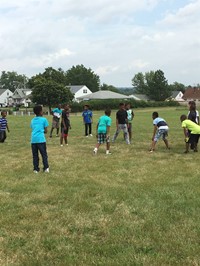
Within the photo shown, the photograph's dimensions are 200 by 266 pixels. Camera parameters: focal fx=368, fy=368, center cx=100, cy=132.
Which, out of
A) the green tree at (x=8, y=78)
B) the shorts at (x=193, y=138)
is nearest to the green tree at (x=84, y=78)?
the green tree at (x=8, y=78)

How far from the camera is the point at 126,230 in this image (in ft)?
17.2

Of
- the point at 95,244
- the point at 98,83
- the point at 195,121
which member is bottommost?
the point at 95,244

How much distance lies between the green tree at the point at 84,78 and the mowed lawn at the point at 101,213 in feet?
427

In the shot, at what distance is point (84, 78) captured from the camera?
14025cm

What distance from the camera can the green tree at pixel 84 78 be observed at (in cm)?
13975

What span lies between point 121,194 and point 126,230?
2.02 m

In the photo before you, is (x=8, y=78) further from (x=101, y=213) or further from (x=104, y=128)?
(x=101, y=213)

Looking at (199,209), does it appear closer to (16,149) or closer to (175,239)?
(175,239)

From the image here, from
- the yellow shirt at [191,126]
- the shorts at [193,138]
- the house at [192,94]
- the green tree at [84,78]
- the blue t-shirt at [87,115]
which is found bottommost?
the shorts at [193,138]

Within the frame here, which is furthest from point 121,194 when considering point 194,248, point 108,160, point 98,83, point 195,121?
point 98,83

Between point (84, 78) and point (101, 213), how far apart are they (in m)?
136

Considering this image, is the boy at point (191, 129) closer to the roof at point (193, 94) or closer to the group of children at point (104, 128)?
the group of children at point (104, 128)

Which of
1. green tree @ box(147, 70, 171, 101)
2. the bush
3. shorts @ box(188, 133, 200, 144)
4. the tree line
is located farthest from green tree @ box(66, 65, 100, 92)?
shorts @ box(188, 133, 200, 144)

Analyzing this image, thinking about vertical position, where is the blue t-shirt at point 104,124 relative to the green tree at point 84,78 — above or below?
below
